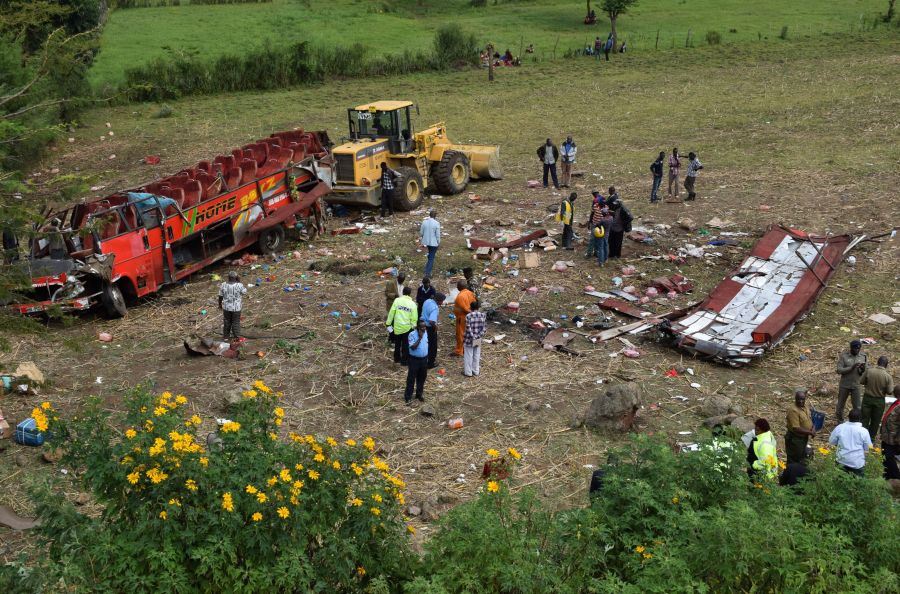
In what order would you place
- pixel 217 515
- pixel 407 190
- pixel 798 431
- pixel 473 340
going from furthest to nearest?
pixel 407 190 → pixel 473 340 → pixel 798 431 → pixel 217 515

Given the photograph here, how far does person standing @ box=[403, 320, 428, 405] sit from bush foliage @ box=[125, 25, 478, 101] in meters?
22.6

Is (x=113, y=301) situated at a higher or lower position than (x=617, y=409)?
higher

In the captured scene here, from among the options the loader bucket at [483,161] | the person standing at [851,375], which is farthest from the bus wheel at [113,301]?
the person standing at [851,375]

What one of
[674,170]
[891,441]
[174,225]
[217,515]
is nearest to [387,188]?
[174,225]

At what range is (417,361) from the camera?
1015cm

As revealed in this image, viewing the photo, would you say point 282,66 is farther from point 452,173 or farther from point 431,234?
point 431,234

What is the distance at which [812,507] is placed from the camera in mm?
6703

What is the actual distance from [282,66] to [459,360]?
23621 millimetres

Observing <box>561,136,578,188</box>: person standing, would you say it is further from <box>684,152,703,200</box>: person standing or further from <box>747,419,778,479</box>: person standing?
<box>747,419,778,479</box>: person standing

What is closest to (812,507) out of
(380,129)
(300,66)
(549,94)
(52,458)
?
(52,458)

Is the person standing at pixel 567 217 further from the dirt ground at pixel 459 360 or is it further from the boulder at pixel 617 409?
the boulder at pixel 617 409

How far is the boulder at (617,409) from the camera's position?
9.57 meters

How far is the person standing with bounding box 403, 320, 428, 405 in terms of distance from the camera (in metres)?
9.91

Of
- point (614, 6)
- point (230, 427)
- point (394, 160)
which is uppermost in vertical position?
point (614, 6)
